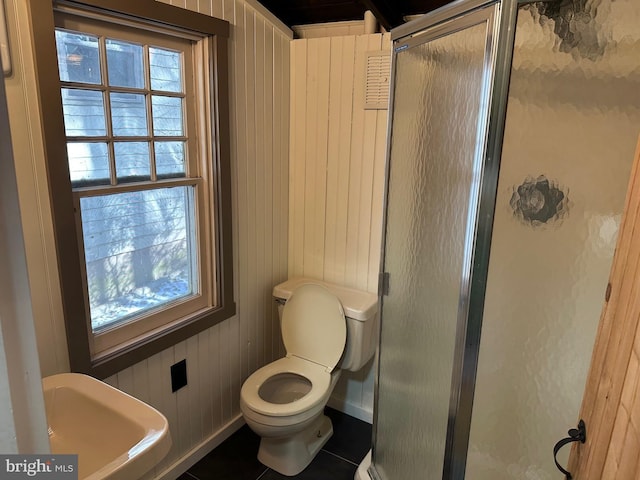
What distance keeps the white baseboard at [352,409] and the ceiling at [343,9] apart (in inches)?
75.9

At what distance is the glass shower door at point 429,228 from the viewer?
4.12 feet

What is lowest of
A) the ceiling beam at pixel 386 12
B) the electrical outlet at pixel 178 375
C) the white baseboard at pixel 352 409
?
the white baseboard at pixel 352 409

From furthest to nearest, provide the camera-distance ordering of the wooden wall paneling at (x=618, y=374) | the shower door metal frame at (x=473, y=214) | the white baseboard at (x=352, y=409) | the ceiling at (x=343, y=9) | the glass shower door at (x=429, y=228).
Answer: the white baseboard at (x=352, y=409), the ceiling at (x=343, y=9), the glass shower door at (x=429, y=228), the shower door metal frame at (x=473, y=214), the wooden wall paneling at (x=618, y=374)

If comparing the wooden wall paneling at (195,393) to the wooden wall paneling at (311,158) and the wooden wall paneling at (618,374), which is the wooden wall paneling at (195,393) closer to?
the wooden wall paneling at (311,158)

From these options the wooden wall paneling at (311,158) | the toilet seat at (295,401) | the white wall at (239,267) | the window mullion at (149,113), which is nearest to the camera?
the white wall at (239,267)

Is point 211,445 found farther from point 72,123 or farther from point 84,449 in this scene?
point 72,123

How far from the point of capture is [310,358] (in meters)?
2.22

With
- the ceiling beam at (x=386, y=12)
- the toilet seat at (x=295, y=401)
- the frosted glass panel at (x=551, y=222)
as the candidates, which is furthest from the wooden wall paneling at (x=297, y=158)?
the frosted glass panel at (x=551, y=222)

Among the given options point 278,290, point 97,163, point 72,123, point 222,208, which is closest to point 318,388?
point 278,290

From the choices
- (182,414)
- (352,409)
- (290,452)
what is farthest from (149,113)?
(352,409)

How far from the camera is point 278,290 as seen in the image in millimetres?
2299

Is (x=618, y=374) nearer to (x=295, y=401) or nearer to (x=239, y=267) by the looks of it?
(x=295, y=401)

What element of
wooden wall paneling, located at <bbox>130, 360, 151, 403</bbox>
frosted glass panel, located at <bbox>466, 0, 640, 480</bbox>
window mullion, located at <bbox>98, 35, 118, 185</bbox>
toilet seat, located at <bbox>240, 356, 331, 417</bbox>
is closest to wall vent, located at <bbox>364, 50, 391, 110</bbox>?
frosted glass panel, located at <bbox>466, 0, 640, 480</bbox>

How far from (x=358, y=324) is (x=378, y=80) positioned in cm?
112
